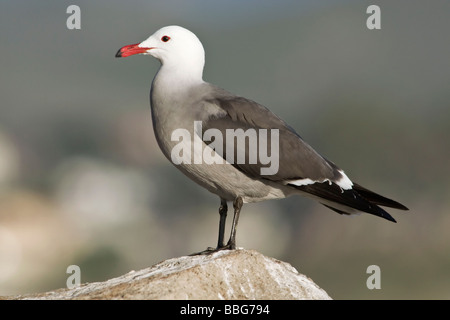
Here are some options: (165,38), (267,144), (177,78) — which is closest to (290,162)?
(267,144)

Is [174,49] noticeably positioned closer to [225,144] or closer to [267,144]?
[225,144]

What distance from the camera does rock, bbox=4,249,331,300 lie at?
21.3 ft

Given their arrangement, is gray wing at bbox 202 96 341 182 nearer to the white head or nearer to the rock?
the white head

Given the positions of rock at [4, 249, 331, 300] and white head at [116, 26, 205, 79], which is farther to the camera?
white head at [116, 26, 205, 79]

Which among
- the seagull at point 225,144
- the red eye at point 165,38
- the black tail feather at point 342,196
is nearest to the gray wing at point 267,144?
the seagull at point 225,144

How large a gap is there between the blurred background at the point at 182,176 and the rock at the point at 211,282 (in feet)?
26.7

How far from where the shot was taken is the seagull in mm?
7609

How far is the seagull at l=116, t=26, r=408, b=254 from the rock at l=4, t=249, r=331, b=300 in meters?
0.73

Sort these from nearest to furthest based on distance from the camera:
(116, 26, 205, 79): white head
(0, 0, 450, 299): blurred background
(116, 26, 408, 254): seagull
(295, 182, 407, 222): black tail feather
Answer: (116, 26, 408, 254): seagull < (295, 182, 407, 222): black tail feather < (116, 26, 205, 79): white head < (0, 0, 450, 299): blurred background

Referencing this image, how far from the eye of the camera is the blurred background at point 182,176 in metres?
20.9

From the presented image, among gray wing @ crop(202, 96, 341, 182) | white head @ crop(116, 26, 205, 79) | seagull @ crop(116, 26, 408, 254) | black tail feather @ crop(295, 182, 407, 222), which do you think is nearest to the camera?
seagull @ crop(116, 26, 408, 254)

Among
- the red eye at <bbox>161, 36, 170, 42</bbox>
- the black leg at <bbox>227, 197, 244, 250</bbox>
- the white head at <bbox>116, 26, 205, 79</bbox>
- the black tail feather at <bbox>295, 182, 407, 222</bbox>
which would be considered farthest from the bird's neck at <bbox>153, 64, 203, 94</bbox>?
the black tail feather at <bbox>295, 182, 407, 222</bbox>

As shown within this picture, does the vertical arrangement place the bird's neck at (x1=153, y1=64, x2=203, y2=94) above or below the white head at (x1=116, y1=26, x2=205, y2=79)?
below
